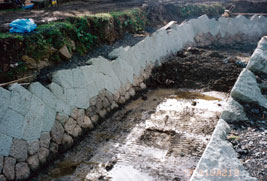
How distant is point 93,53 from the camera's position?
26.6 ft

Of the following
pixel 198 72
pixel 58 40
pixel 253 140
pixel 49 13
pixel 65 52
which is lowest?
pixel 198 72

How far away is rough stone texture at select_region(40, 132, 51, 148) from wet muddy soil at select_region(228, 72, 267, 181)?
3.52 metres

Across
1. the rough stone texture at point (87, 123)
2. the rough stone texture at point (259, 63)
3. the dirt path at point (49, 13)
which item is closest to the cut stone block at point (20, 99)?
the rough stone texture at point (87, 123)

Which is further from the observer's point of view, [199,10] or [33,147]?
[199,10]

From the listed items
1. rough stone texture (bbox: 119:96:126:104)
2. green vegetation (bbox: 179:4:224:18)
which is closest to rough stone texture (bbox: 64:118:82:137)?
rough stone texture (bbox: 119:96:126:104)

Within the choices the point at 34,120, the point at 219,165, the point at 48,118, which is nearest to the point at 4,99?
the point at 34,120

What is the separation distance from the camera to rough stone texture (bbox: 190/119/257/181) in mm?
3334

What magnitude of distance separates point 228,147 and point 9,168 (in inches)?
146

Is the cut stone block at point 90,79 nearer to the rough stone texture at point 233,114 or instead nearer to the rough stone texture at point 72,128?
the rough stone texture at point 72,128

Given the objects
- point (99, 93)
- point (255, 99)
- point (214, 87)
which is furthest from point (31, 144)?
point (214, 87)

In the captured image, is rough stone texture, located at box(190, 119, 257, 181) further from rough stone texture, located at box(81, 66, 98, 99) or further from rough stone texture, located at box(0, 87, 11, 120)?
rough stone texture, located at box(81, 66, 98, 99)

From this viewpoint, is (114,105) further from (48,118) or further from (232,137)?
(232,137)

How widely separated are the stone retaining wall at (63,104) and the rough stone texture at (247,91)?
342 cm

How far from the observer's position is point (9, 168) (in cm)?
438
